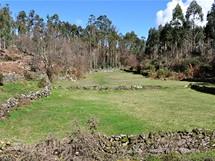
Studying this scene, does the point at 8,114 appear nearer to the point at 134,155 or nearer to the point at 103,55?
the point at 134,155

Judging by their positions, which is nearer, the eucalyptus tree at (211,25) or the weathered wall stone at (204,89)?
the weathered wall stone at (204,89)

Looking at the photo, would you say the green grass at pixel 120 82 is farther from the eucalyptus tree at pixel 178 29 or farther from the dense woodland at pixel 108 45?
the eucalyptus tree at pixel 178 29

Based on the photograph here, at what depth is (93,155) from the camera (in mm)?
6707

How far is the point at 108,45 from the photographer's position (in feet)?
228

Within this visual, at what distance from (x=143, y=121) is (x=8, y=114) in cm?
643

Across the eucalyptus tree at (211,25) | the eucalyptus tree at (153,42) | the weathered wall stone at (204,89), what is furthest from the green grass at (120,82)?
the eucalyptus tree at (153,42)

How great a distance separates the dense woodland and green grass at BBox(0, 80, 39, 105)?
6.44 meters

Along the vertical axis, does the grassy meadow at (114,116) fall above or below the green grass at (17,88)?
below

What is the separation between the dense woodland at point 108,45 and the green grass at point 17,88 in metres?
6.44

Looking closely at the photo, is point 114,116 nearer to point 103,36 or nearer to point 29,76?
point 29,76

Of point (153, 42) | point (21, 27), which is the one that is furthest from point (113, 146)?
point (153, 42)

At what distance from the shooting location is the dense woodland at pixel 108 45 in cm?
3403

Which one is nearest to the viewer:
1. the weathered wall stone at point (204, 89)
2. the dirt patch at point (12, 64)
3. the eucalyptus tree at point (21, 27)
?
the weathered wall stone at point (204, 89)

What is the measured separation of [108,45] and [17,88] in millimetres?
52685
